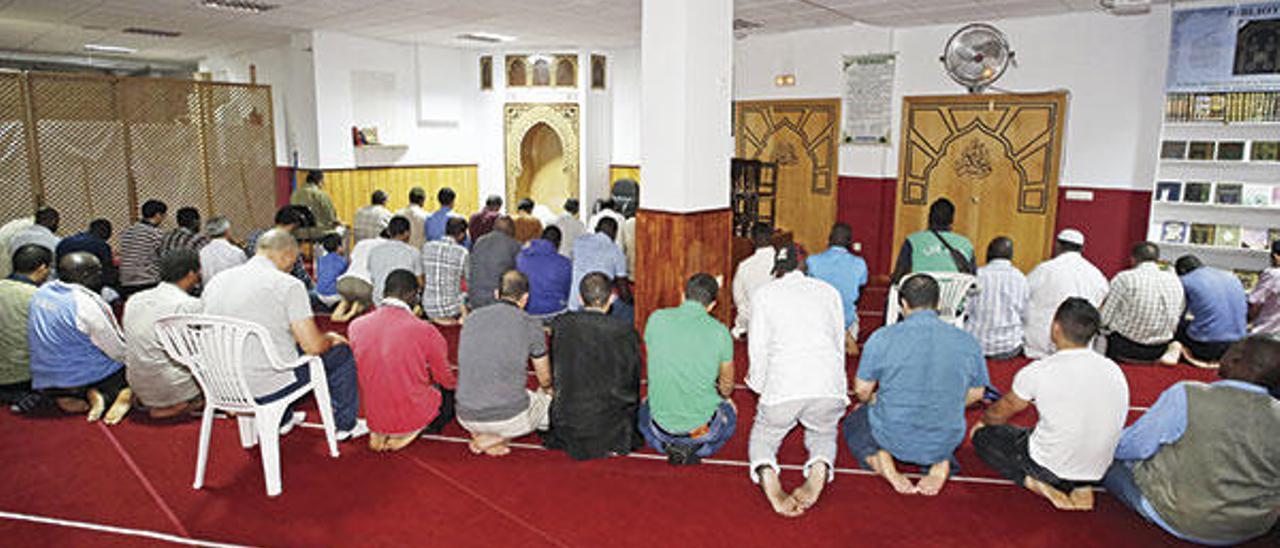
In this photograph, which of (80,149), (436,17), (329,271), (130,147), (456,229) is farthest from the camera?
(130,147)

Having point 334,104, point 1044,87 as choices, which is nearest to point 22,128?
point 334,104

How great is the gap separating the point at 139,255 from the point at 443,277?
246cm

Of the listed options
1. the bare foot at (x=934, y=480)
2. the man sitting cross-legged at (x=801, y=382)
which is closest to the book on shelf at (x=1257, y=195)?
the bare foot at (x=934, y=480)

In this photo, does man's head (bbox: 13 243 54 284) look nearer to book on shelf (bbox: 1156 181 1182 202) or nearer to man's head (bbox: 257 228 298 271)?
man's head (bbox: 257 228 298 271)

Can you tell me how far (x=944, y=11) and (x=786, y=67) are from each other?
2.08 m

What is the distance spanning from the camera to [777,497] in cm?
315

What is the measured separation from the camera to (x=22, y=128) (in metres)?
7.62

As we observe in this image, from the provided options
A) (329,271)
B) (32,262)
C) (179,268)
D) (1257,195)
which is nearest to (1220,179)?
(1257,195)

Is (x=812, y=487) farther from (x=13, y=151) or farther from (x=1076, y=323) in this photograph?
(x=13, y=151)

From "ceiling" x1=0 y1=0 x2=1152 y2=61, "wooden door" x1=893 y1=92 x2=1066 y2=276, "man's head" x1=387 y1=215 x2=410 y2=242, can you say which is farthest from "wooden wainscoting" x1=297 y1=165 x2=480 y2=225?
"wooden door" x1=893 y1=92 x2=1066 y2=276

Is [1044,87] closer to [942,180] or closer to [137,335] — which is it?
[942,180]

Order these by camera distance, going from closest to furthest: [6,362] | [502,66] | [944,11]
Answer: [6,362] < [944,11] < [502,66]

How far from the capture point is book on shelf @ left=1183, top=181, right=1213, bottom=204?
21.8 feet

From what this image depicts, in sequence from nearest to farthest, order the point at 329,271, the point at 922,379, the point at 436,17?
the point at 922,379 < the point at 329,271 < the point at 436,17
